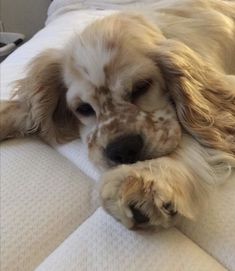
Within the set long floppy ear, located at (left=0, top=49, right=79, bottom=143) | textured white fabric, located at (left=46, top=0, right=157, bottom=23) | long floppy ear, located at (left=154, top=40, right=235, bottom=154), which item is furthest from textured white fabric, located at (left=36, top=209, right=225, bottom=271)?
textured white fabric, located at (left=46, top=0, right=157, bottom=23)

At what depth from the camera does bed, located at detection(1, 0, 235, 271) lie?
82 centimetres

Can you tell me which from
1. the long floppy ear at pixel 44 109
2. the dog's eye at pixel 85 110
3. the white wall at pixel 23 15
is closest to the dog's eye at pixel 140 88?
the dog's eye at pixel 85 110

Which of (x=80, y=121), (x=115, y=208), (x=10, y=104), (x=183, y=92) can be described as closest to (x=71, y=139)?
(x=80, y=121)

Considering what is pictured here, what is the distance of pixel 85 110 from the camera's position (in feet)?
3.87

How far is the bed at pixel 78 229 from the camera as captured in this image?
32.1 inches

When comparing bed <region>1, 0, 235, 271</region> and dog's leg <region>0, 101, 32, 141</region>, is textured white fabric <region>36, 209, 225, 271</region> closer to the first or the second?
bed <region>1, 0, 235, 271</region>

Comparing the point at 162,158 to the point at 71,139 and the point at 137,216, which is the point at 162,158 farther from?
the point at 71,139

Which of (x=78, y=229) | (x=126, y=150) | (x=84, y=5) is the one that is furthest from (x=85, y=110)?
(x=84, y=5)

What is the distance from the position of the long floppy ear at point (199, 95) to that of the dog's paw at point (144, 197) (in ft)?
0.70

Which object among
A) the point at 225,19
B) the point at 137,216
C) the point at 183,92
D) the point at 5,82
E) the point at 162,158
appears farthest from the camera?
the point at 5,82

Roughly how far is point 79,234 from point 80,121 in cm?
41

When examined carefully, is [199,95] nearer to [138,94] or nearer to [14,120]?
[138,94]

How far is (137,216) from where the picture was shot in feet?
2.62

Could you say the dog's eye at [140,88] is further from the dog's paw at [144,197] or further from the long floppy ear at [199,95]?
the dog's paw at [144,197]
